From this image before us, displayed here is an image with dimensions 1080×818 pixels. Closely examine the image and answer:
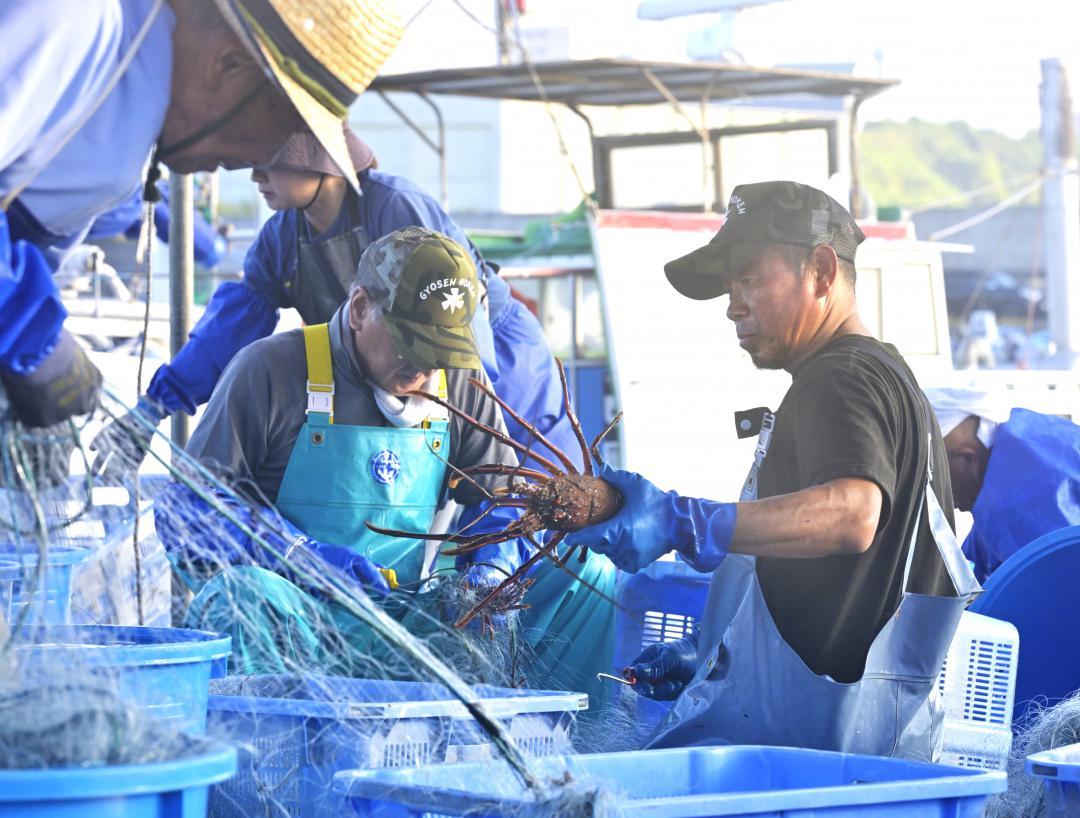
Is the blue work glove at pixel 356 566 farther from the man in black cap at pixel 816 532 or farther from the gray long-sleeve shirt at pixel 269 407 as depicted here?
the man in black cap at pixel 816 532

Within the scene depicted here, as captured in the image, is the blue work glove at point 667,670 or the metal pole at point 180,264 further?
the metal pole at point 180,264

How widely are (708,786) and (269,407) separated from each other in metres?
1.82

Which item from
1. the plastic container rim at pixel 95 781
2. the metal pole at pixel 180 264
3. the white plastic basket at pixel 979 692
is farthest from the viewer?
the metal pole at pixel 180 264

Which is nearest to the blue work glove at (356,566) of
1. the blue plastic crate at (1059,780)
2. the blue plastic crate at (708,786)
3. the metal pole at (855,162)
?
the blue plastic crate at (708,786)

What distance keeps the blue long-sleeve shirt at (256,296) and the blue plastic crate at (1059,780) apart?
2.55 metres

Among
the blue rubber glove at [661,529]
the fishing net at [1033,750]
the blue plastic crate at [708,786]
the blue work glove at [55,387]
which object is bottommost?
the fishing net at [1033,750]

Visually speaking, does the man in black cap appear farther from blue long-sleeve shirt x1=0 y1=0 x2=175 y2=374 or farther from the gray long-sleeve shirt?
the gray long-sleeve shirt

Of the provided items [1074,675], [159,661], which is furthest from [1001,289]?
[159,661]

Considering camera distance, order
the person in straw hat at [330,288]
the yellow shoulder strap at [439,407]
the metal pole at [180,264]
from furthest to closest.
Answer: the metal pole at [180,264]
the person in straw hat at [330,288]
the yellow shoulder strap at [439,407]

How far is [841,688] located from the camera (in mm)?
2729

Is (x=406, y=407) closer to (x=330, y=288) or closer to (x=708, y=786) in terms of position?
(x=330, y=288)

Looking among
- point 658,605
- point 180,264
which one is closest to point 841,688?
point 658,605

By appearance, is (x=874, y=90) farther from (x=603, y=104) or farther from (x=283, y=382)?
(x=283, y=382)

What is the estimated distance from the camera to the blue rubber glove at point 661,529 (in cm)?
259
